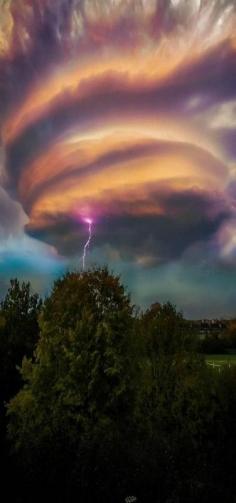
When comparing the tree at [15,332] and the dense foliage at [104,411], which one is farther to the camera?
the tree at [15,332]

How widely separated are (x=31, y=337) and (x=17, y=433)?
9213 millimetres

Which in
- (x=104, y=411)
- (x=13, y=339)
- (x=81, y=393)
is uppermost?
(x=13, y=339)

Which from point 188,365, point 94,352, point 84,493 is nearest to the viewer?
point 84,493

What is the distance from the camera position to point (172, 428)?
121 ft

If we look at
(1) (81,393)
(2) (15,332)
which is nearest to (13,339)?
(2) (15,332)

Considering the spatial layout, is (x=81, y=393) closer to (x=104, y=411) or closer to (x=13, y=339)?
(x=104, y=411)

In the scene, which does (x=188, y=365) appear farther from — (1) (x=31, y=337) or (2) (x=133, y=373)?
(1) (x=31, y=337)

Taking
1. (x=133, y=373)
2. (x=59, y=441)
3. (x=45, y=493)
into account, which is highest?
(x=133, y=373)

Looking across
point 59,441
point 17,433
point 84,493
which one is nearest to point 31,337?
point 17,433

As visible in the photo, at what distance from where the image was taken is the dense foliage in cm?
2786

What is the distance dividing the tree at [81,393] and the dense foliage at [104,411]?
0.06m

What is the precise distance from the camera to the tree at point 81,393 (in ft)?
92.7

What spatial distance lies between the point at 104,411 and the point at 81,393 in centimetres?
167

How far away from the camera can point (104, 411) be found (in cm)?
3156
